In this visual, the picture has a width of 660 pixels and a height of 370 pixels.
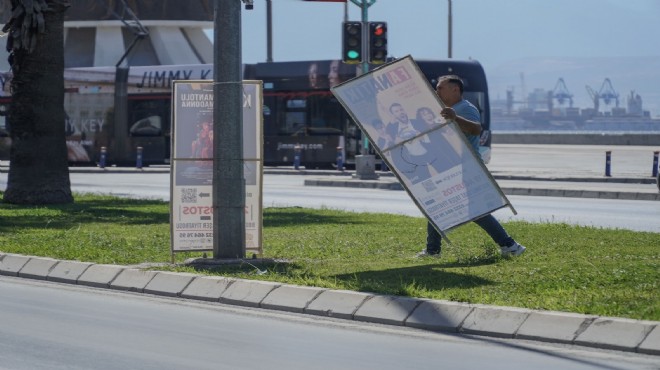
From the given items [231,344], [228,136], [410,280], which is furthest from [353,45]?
[231,344]

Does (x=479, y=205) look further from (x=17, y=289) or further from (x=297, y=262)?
(x=17, y=289)

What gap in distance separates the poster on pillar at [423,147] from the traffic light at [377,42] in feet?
63.9

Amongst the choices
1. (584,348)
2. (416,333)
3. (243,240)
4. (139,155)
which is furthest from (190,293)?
(139,155)

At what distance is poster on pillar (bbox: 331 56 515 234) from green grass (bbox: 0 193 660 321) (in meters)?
0.51

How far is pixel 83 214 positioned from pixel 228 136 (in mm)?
7888

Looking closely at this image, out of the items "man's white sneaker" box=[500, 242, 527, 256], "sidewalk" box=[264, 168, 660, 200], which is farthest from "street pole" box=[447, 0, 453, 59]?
"man's white sneaker" box=[500, 242, 527, 256]

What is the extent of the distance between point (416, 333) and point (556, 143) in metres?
74.6

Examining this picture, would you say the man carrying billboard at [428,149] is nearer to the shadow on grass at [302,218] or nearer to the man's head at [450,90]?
the man's head at [450,90]

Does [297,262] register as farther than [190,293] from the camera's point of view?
Yes

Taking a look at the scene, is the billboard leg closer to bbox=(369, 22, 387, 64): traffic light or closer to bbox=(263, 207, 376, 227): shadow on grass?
bbox=(369, 22, 387, 64): traffic light

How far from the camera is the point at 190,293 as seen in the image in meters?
11.9

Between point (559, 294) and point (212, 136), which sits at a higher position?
point (212, 136)

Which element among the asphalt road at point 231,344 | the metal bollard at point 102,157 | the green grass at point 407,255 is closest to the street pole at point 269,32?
the metal bollard at point 102,157

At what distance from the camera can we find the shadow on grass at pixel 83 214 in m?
18.8
